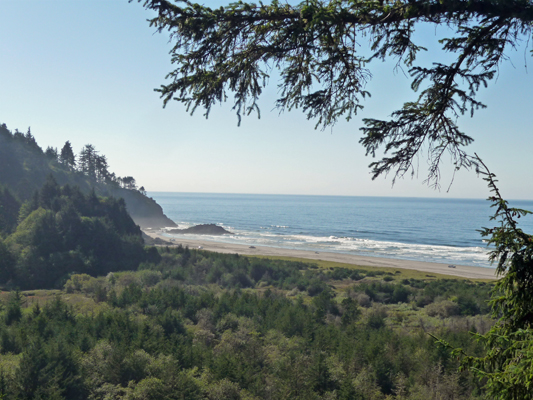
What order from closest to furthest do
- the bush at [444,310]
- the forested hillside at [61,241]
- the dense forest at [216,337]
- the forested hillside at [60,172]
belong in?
the dense forest at [216,337] < the bush at [444,310] < the forested hillside at [61,241] < the forested hillside at [60,172]

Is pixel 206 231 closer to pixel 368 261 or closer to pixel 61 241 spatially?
pixel 368 261

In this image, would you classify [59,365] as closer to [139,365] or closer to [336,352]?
[139,365]

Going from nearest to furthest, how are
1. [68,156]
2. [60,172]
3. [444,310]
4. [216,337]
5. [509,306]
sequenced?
[509,306] < [216,337] < [444,310] < [60,172] < [68,156]

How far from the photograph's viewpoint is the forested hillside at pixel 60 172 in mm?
68000

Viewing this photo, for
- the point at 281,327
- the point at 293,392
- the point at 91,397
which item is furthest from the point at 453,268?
the point at 91,397

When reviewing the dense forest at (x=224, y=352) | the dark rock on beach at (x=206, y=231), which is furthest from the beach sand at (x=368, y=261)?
the dense forest at (x=224, y=352)

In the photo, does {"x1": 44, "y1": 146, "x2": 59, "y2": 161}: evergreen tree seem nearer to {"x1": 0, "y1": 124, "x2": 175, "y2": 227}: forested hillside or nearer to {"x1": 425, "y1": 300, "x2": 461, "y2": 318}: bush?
{"x1": 0, "y1": 124, "x2": 175, "y2": 227}: forested hillside

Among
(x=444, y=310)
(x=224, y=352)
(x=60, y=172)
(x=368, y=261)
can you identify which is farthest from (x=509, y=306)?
(x=60, y=172)

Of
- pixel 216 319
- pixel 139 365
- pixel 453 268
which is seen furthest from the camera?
pixel 453 268

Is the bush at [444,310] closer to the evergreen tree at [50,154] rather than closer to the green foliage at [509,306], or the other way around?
the green foliage at [509,306]

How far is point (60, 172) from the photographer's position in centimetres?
7912

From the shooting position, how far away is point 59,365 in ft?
32.9

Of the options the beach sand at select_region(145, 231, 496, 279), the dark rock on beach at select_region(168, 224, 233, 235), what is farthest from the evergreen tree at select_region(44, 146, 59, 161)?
the beach sand at select_region(145, 231, 496, 279)

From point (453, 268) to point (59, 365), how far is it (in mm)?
53375
